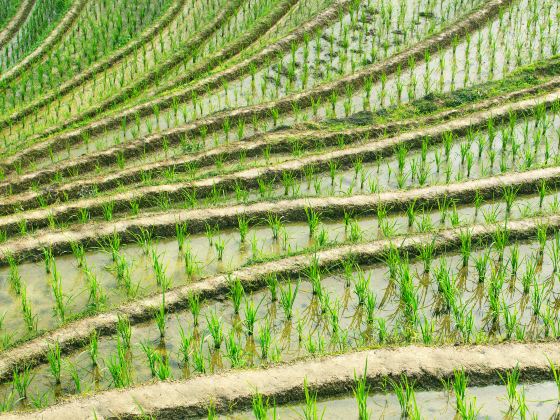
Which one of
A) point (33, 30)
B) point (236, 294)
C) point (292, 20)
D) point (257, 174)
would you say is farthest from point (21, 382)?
point (33, 30)

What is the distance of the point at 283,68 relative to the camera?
7637 mm

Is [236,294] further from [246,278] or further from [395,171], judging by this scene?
[395,171]

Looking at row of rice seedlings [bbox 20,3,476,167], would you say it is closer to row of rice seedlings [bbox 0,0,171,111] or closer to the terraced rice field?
the terraced rice field

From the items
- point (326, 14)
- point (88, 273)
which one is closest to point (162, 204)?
point (88, 273)

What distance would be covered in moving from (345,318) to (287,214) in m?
1.20

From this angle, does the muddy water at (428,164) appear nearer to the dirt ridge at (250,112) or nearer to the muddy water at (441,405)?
the dirt ridge at (250,112)

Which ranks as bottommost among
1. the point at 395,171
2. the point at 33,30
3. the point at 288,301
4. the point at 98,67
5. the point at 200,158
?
the point at 288,301

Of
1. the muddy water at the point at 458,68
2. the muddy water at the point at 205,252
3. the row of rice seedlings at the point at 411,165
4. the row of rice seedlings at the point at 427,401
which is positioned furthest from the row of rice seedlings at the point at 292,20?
the row of rice seedlings at the point at 427,401

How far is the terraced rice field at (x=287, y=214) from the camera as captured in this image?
152 inches

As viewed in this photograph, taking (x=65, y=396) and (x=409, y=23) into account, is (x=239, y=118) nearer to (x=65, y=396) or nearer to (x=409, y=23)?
(x=409, y=23)

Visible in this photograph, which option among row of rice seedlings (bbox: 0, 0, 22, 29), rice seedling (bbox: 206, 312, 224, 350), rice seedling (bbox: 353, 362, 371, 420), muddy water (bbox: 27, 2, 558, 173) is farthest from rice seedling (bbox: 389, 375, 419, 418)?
row of rice seedlings (bbox: 0, 0, 22, 29)

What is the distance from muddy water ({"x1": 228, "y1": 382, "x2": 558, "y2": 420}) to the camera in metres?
3.62

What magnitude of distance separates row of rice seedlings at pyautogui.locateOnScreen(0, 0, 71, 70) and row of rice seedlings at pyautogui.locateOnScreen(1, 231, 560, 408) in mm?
5435

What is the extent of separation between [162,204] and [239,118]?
1441mm
